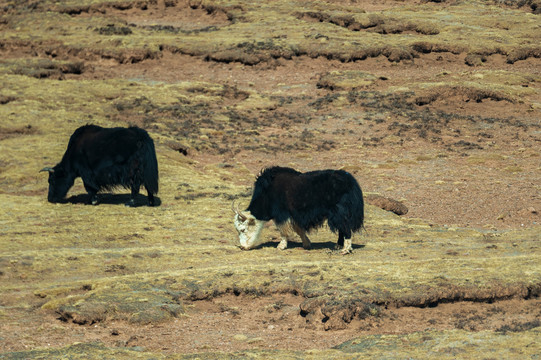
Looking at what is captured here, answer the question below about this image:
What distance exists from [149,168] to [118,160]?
2.67ft

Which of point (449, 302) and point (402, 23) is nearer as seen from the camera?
point (449, 302)

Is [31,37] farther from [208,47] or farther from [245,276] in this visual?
[245,276]

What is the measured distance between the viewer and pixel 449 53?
137 ft

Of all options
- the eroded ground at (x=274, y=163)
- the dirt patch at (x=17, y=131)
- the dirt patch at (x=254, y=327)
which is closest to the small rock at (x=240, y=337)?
the dirt patch at (x=254, y=327)

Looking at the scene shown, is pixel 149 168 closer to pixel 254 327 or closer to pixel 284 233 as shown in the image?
pixel 284 233

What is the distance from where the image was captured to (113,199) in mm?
21344

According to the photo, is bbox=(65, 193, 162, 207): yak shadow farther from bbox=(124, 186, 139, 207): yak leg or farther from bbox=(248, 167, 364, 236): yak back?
bbox=(248, 167, 364, 236): yak back

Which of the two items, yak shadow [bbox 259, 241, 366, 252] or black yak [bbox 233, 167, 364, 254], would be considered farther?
yak shadow [bbox 259, 241, 366, 252]

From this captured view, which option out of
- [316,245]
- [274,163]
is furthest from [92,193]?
[274,163]

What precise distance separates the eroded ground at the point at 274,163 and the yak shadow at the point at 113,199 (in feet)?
0.48

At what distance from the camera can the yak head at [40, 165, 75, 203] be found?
809 inches

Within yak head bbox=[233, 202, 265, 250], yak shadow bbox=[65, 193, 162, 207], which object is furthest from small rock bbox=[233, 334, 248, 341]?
yak shadow bbox=[65, 193, 162, 207]

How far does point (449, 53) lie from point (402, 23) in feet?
14.3

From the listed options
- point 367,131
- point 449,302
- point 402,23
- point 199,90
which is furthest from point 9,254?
point 402,23
